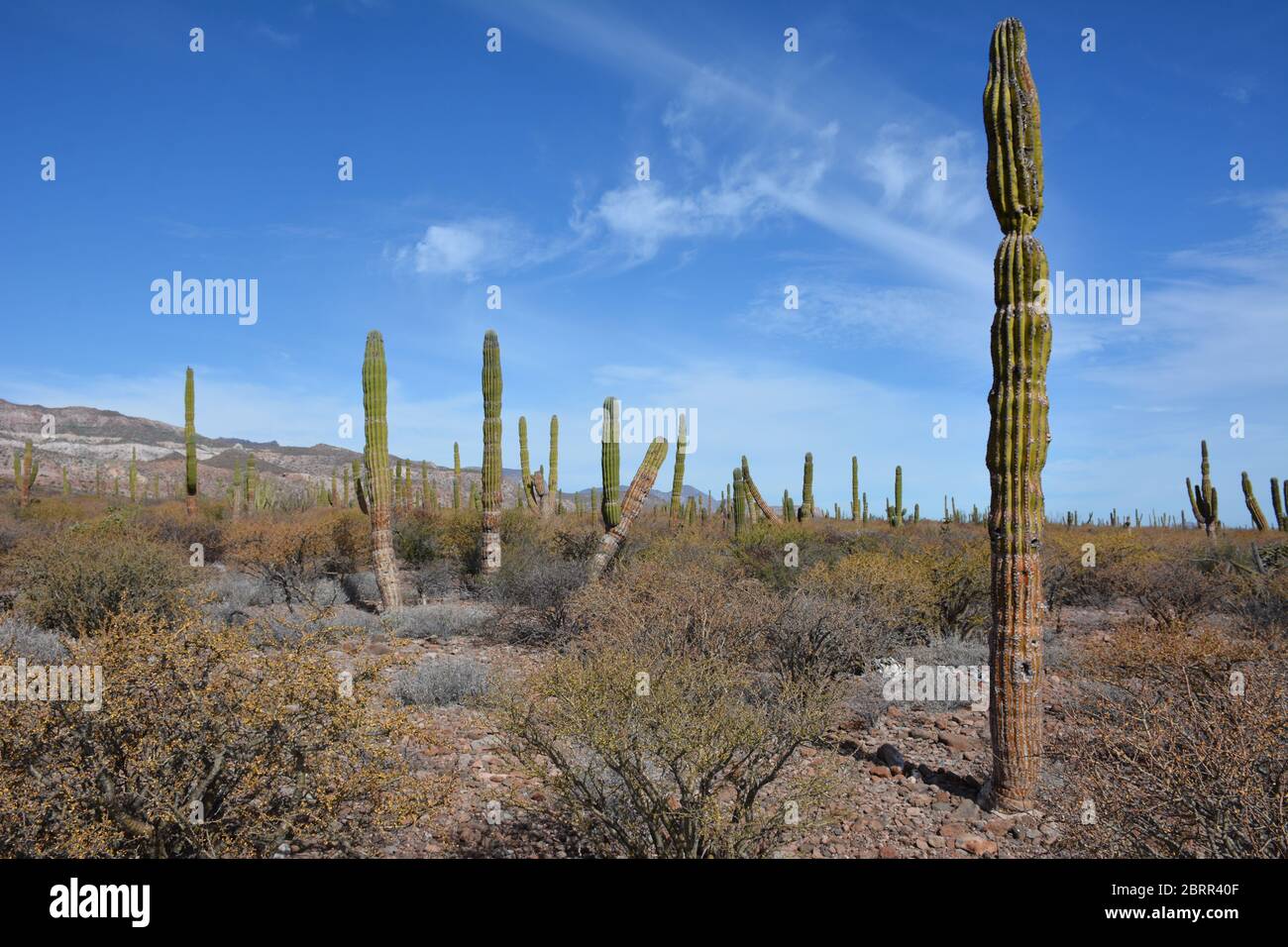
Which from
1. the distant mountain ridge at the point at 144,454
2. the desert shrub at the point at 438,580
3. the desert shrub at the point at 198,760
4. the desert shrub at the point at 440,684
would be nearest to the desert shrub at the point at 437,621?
the desert shrub at the point at 438,580

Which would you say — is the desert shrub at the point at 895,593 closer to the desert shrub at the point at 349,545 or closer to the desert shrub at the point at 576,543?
the desert shrub at the point at 576,543

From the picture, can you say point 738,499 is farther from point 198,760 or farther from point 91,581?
point 198,760

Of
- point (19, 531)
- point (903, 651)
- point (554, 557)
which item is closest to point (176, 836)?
point (903, 651)

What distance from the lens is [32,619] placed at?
30.5 feet

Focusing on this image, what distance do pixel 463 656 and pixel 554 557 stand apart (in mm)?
5285

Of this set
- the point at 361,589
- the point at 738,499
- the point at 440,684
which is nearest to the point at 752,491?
the point at 738,499

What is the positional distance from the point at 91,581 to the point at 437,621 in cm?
443

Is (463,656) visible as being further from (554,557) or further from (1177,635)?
(1177,635)

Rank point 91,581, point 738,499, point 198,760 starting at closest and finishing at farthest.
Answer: point 198,760 < point 91,581 < point 738,499

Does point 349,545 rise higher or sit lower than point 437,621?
higher

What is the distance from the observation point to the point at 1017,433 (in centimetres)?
560

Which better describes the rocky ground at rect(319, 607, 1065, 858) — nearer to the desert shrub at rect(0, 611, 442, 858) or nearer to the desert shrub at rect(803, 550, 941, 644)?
the desert shrub at rect(0, 611, 442, 858)

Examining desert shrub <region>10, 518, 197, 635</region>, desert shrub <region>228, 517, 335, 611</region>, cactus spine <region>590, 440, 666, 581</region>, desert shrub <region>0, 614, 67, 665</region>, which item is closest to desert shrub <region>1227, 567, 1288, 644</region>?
cactus spine <region>590, 440, 666, 581</region>
